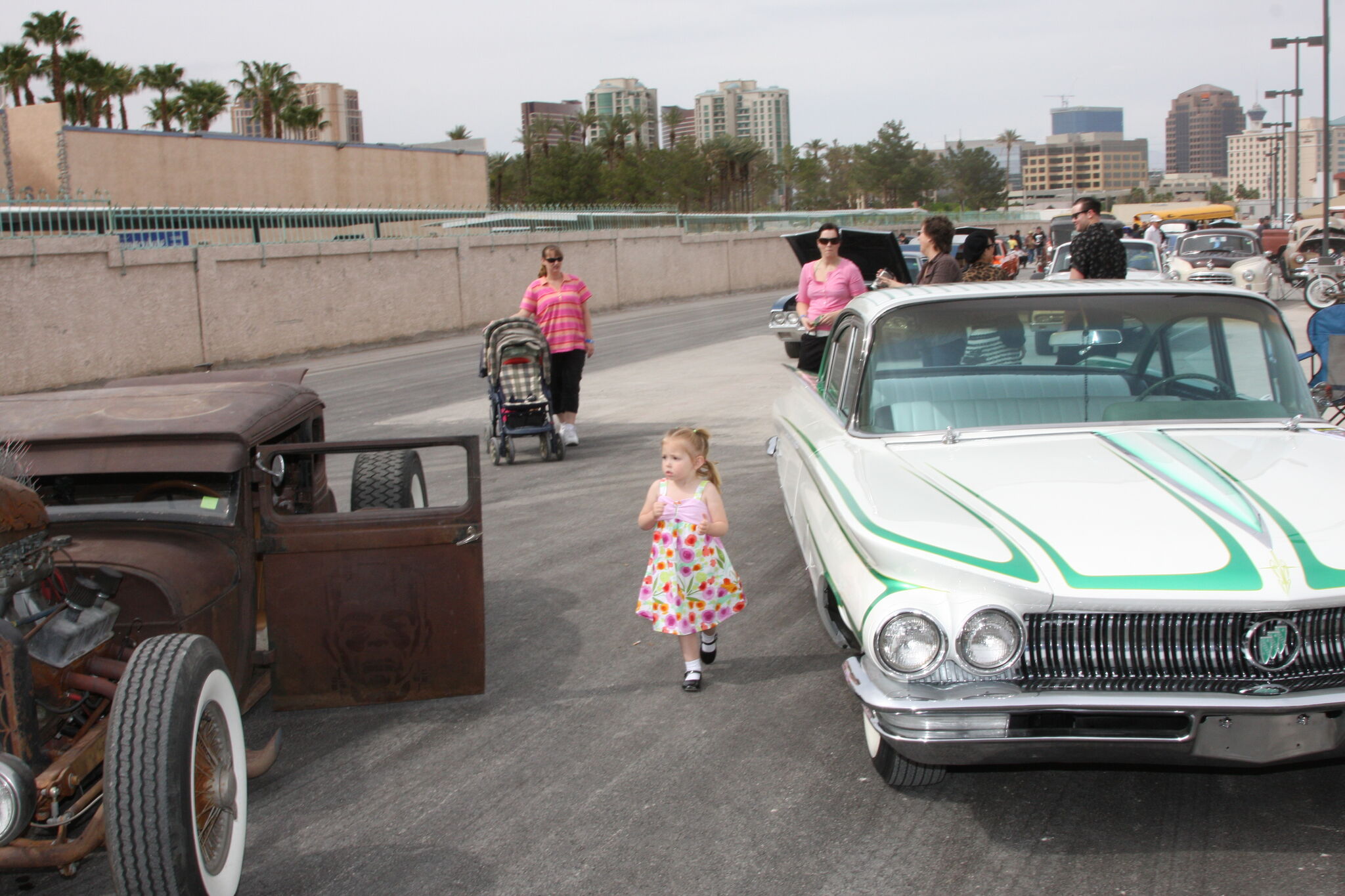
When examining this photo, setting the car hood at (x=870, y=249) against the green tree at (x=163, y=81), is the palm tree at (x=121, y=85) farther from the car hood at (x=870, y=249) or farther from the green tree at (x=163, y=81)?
the car hood at (x=870, y=249)

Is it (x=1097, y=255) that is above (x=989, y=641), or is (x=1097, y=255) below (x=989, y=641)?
above

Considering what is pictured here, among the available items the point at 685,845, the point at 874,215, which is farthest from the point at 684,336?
the point at 874,215

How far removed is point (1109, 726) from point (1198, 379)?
2.13 meters

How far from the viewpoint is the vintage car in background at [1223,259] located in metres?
24.2

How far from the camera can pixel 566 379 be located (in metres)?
10.7

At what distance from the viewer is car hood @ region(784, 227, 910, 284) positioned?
38.0 feet

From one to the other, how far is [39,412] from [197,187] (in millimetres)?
38836

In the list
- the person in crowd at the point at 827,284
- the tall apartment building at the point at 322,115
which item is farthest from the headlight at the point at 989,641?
the tall apartment building at the point at 322,115

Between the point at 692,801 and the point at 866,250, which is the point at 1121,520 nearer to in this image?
the point at 692,801

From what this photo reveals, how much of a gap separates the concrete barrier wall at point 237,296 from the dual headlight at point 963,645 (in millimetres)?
16885

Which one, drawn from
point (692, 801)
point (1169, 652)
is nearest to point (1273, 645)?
point (1169, 652)

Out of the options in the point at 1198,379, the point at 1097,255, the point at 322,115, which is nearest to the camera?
the point at 1198,379

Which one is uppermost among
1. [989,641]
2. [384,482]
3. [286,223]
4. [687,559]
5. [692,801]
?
[286,223]

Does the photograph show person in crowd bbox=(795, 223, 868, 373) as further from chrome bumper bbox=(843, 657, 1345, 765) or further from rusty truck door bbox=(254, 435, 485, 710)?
chrome bumper bbox=(843, 657, 1345, 765)
